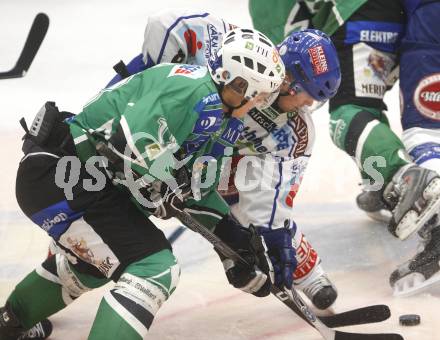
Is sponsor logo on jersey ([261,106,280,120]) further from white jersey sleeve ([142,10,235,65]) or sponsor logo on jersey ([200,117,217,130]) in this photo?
sponsor logo on jersey ([200,117,217,130])

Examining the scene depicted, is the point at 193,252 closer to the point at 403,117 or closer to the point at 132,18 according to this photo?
the point at 403,117

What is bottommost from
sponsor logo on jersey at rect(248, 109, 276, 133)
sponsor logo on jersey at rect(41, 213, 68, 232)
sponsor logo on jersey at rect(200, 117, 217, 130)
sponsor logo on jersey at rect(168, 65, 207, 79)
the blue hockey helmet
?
sponsor logo on jersey at rect(248, 109, 276, 133)

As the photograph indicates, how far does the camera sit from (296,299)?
135 inches

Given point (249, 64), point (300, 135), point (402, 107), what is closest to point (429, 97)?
point (402, 107)

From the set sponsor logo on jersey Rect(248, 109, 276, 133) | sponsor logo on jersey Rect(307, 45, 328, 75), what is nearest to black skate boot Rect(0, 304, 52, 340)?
sponsor logo on jersey Rect(248, 109, 276, 133)

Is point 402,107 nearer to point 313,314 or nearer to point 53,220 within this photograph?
point 313,314

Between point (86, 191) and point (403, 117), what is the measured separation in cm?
153

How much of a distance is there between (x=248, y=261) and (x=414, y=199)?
71cm

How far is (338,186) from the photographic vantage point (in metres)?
4.94

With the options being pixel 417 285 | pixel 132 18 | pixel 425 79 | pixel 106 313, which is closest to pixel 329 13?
pixel 425 79

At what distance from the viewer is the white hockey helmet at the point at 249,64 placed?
302 cm

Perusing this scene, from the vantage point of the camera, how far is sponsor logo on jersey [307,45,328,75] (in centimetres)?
342

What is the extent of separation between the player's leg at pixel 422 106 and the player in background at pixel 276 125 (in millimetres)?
366

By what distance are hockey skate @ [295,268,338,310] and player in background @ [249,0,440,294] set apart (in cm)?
28
